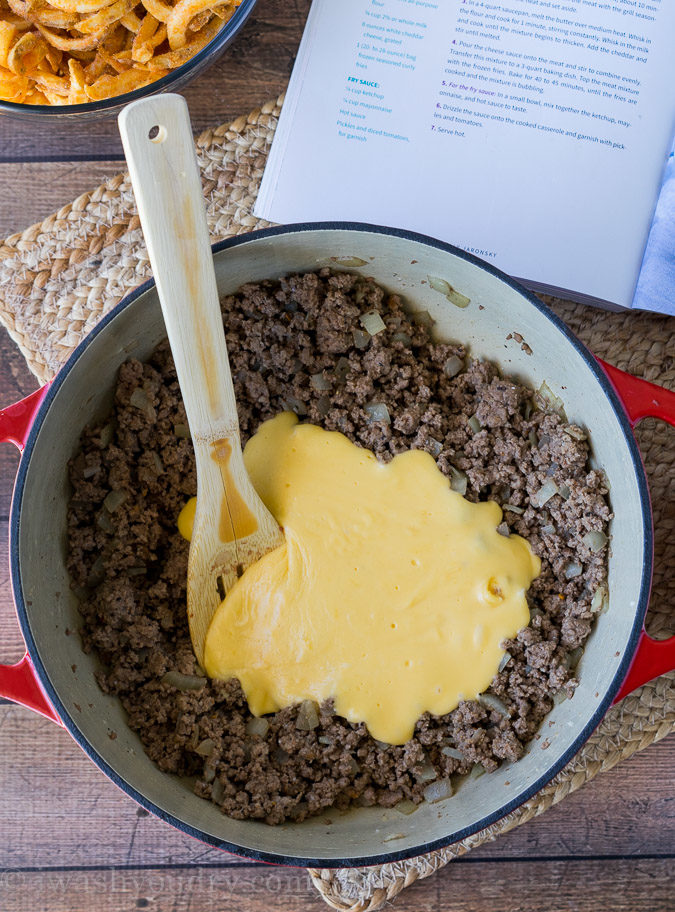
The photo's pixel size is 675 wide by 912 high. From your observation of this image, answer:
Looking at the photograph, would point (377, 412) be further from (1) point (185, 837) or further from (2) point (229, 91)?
(1) point (185, 837)

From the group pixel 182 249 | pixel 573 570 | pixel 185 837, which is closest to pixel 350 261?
pixel 182 249

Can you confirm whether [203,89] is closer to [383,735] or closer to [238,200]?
[238,200]

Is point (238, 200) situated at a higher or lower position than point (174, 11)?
lower

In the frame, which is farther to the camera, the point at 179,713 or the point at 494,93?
the point at 494,93

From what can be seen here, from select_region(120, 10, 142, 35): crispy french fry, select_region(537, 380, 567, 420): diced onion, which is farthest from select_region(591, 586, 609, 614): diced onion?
select_region(120, 10, 142, 35): crispy french fry

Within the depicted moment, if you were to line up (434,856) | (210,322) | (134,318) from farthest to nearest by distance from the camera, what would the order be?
(434,856), (134,318), (210,322)

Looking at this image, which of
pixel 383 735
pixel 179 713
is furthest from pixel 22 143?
pixel 383 735

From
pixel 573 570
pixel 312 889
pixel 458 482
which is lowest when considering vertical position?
pixel 312 889
